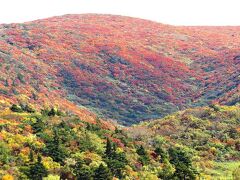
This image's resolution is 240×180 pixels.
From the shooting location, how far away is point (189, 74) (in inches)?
3123

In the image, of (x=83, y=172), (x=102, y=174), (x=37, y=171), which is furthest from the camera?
(x=83, y=172)

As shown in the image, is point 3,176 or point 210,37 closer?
point 3,176

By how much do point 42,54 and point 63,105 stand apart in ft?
82.7

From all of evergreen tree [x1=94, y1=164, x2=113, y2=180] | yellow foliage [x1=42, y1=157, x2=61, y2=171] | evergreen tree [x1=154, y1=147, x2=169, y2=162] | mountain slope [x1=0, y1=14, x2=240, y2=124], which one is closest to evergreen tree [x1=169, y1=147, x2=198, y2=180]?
evergreen tree [x1=154, y1=147, x2=169, y2=162]

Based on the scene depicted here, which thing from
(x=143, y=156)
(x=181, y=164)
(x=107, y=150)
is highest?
(x=107, y=150)

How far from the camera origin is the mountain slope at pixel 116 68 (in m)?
60.7

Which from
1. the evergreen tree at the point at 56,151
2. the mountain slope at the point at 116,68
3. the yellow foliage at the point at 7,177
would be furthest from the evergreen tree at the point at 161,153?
the mountain slope at the point at 116,68

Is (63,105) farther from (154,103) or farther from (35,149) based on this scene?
(35,149)

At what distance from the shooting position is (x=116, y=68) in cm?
7562

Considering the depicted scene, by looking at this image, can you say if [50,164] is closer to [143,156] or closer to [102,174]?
[102,174]

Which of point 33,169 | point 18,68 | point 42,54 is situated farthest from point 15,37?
point 33,169

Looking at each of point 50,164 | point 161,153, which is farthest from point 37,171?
point 161,153

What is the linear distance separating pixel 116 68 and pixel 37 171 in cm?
5674

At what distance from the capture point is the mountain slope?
6069 centimetres
